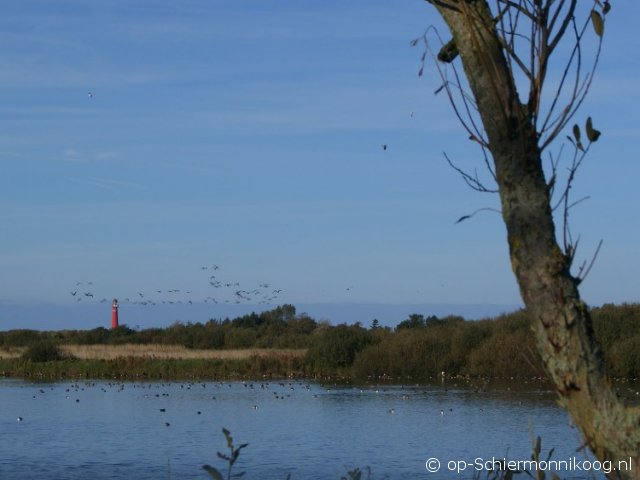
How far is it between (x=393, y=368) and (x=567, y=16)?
38.4 meters

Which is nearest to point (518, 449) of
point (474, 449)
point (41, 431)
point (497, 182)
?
point (474, 449)

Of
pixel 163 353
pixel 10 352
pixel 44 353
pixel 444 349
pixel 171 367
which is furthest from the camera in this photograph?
pixel 10 352

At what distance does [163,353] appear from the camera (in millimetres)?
47312

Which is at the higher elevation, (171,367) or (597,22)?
(597,22)

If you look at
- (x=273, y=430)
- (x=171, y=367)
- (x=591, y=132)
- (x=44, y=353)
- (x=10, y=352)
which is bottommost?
(x=273, y=430)

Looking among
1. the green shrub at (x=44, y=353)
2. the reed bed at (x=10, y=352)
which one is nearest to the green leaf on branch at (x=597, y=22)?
the green shrub at (x=44, y=353)

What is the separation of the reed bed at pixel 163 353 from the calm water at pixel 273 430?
32.9 feet


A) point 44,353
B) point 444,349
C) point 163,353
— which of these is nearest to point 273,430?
point 444,349

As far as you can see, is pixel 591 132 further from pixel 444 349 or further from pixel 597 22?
pixel 444 349

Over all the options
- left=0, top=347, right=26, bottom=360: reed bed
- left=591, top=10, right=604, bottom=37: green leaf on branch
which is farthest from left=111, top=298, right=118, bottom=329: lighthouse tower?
left=591, top=10, right=604, bottom=37: green leaf on branch

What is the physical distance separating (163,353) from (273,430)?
25.2m

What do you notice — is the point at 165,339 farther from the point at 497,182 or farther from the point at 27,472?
the point at 497,182

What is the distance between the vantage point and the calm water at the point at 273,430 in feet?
59.0

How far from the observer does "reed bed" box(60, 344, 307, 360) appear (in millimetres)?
44188
